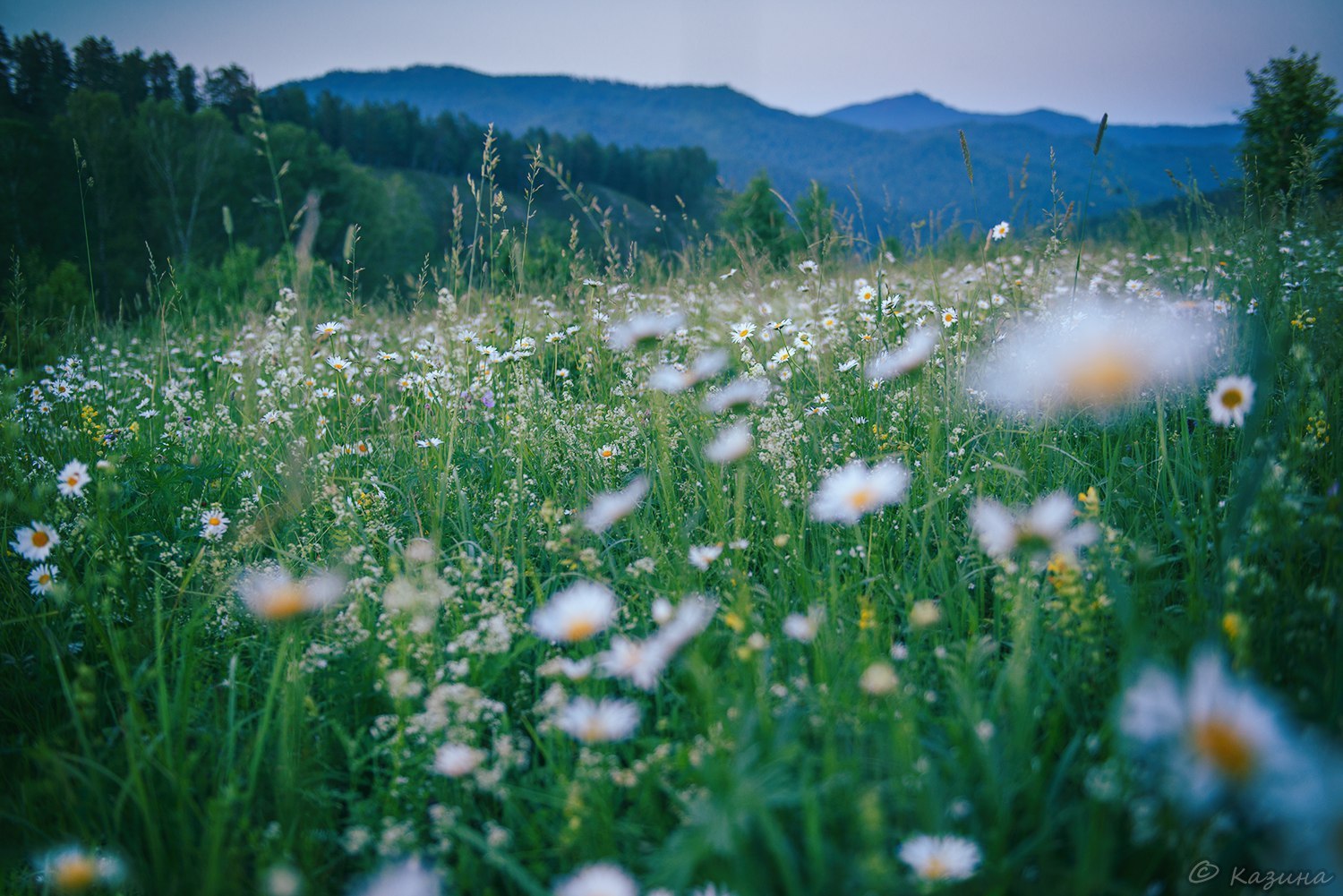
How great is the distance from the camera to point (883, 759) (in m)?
0.91

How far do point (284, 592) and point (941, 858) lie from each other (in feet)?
3.67

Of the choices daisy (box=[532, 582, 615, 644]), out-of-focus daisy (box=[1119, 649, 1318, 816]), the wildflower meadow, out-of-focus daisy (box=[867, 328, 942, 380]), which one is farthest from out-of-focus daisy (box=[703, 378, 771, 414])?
out-of-focus daisy (box=[1119, 649, 1318, 816])

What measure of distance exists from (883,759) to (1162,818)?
1.07ft

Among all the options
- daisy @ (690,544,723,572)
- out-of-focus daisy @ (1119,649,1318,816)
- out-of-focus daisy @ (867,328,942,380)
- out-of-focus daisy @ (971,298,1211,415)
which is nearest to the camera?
out-of-focus daisy @ (1119,649,1318,816)

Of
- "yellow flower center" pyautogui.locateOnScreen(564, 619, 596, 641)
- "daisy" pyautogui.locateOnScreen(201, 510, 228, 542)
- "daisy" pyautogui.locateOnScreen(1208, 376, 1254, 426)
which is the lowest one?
"daisy" pyautogui.locateOnScreen(201, 510, 228, 542)

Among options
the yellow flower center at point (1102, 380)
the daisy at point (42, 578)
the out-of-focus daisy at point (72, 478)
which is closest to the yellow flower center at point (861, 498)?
the yellow flower center at point (1102, 380)

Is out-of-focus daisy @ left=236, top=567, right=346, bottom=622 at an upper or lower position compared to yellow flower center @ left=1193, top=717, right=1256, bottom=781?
lower

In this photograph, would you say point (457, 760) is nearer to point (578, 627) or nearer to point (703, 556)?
point (578, 627)

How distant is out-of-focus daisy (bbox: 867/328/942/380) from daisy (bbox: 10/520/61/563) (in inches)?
79.7

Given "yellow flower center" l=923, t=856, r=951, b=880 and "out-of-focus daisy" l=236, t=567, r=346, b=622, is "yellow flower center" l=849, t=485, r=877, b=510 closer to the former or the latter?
"yellow flower center" l=923, t=856, r=951, b=880

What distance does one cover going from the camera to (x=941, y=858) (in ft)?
2.71

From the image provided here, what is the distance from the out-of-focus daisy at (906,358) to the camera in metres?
1.60

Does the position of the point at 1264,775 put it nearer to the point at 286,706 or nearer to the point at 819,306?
the point at 286,706

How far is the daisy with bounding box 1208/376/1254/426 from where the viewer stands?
1.31 m
